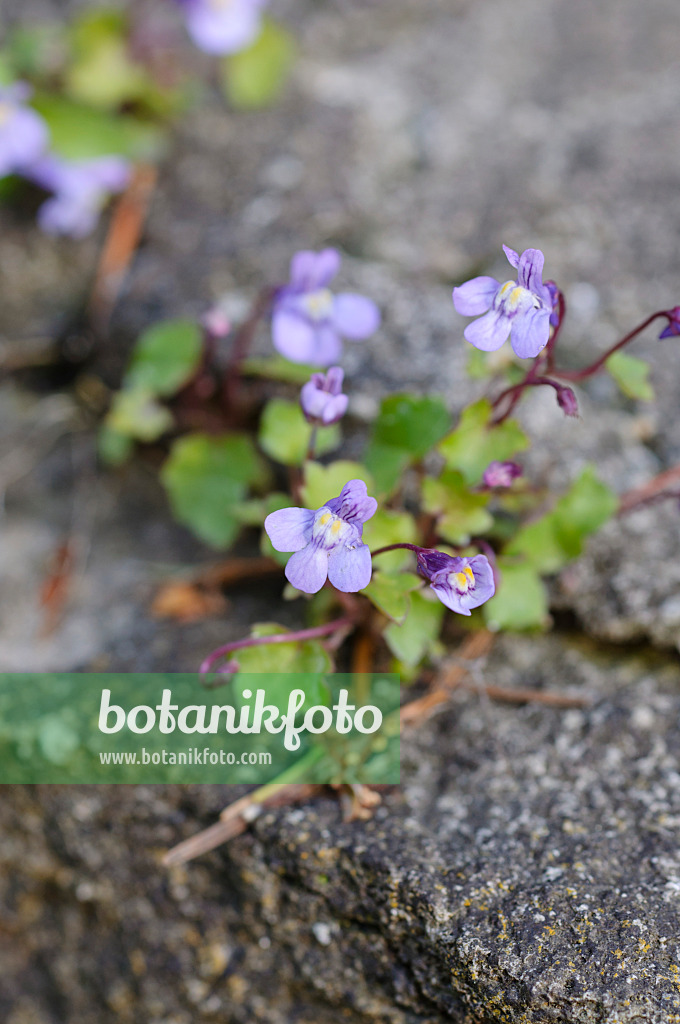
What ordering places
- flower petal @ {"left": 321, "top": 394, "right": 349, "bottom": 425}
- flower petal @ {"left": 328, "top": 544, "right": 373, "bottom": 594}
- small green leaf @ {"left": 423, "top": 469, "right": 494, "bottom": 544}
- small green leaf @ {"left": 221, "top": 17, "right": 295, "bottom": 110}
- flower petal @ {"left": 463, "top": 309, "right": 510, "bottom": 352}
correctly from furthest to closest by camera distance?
small green leaf @ {"left": 221, "top": 17, "right": 295, "bottom": 110}
small green leaf @ {"left": 423, "top": 469, "right": 494, "bottom": 544}
flower petal @ {"left": 321, "top": 394, "right": 349, "bottom": 425}
flower petal @ {"left": 463, "top": 309, "right": 510, "bottom": 352}
flower petal @ {"left": 328, "top": 544, "right": 373, "bottom": 594}

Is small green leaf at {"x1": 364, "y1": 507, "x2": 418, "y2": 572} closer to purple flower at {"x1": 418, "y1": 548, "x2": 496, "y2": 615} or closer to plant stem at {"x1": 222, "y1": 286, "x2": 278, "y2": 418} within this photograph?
purple flower at {"x1": 418, "y1": 548, "x2": 496, "y2": 615}

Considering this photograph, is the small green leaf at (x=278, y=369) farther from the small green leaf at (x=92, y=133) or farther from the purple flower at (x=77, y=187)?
the small green leaf at (x=92, y=133)

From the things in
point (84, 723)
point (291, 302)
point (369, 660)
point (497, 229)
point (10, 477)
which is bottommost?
point (84, 723)

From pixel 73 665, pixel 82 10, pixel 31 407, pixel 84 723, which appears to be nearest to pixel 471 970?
pixel 84 723

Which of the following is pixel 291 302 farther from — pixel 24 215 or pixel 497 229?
pixel 24 215

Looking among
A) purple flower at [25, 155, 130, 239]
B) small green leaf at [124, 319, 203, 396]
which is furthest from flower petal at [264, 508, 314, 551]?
purple flower at [25, 155, 130, 239]

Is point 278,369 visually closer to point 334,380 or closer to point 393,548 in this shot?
point 334,380

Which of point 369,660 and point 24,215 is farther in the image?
point 24,215

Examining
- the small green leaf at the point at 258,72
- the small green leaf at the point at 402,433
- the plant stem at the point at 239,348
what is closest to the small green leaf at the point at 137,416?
the plant stem at the point at 239,348
